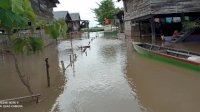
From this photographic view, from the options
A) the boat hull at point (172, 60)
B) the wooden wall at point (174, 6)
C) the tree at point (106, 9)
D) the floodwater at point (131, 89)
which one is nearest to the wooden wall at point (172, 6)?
the wooden wall at point (174, 6)

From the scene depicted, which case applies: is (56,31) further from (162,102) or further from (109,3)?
(109,3)

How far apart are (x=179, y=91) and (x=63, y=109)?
12.0ft

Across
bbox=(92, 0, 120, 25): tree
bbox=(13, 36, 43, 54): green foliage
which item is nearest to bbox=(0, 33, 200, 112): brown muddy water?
bbox=(13, 36, 43, 54): green foliage

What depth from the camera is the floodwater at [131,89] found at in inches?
336

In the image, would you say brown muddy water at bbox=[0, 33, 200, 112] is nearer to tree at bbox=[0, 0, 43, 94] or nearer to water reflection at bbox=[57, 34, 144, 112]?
water reflection at bbox=[57, 34, 144, 112]

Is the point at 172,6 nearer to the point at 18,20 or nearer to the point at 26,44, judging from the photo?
the point at 26,44

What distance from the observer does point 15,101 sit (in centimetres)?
923

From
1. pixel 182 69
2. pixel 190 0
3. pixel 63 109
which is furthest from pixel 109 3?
pixel 63 109

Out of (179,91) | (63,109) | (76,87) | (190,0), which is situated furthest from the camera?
(190,0)

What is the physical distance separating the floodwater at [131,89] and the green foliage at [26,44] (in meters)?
1.73

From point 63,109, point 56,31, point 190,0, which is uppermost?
point 190,0

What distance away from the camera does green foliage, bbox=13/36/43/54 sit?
8.68 m

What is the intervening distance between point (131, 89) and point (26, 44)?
12.6 feet

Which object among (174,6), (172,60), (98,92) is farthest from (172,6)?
(98,92)
